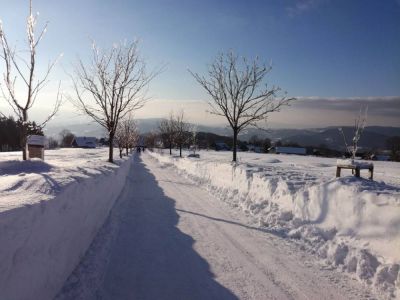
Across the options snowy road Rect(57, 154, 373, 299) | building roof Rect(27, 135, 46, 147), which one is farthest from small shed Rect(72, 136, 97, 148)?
snowy road Rect(57, 154, 373, 299)

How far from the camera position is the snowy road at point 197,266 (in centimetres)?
466

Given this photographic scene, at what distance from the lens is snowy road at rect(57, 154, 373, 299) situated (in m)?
4.66

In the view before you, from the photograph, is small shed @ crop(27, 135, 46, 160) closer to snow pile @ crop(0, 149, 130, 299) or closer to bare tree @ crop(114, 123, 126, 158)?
snow pile @ crop(0, 149, 130, 299)

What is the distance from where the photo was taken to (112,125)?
17.5m

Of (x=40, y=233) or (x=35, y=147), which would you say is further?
(x=35, y=147)

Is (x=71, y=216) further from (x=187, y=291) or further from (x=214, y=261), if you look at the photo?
(x=214, y=261)

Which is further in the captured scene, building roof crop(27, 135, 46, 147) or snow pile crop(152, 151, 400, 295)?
building roof crop(27, 135, 46, 147)

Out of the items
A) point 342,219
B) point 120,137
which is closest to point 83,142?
point 120,137

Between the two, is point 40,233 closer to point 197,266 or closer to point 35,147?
point 197,266

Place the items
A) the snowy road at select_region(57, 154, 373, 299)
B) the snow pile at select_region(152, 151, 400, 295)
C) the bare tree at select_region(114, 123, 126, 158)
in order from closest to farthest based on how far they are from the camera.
→ the snowy road at select_region(57, 154, 373, 299) → the snow pile at select_region(152, 151, 400, 295) → the bare tree at select_region(114, 123, 126, 158)

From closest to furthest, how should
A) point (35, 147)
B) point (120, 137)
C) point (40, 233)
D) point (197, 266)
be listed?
1. point (40, 233)
2. point (197, 266)
3. point (35, 147)
4. point (120, 137)

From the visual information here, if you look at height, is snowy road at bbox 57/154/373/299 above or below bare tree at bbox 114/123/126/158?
below

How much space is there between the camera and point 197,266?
562cm

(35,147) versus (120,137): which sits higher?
(120,137)
